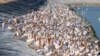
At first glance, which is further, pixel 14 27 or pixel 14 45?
pixel 14 27

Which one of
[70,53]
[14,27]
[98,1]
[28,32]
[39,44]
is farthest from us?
[98,1]

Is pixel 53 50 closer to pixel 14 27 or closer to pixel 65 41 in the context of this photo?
pixel 65 41

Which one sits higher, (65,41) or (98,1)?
(98,1)

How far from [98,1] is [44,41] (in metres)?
118

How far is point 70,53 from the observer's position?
18531mm

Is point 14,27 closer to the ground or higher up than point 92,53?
higher up

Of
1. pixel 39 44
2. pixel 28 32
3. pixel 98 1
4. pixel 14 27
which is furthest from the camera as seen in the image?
pixel 98 1

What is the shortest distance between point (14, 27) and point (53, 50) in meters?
7.89

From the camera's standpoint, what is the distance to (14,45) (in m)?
21.0

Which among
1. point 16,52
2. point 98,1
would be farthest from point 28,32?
point 98,1

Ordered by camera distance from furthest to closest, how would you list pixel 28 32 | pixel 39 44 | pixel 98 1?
1. pixel 98 1
2. pixel 28 32
3. pixel 39 44

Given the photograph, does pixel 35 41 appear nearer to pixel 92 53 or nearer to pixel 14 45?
pixel 14 45

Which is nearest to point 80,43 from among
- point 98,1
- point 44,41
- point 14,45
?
point 44,41

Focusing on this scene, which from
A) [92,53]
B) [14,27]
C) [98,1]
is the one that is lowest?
[92,53]
